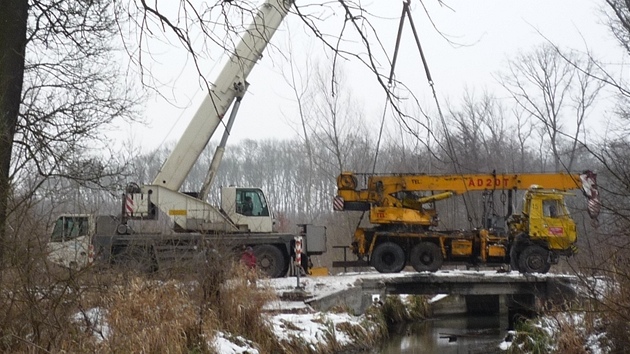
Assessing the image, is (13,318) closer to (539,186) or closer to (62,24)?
(62,24)

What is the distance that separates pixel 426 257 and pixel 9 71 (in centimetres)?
1678

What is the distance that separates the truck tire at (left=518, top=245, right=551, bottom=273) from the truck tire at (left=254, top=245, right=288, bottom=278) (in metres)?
6.39

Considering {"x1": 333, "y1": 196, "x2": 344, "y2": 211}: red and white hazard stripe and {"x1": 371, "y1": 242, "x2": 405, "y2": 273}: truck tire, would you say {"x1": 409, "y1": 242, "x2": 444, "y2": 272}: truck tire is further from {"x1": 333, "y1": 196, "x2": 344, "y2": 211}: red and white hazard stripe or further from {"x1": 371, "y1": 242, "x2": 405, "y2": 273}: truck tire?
{"x1": 333, "y1": 196, "x2": 344, "y2": 211}: red and white hazard stripe

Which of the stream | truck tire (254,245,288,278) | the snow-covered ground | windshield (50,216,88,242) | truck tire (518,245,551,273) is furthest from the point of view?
truck tire (518,245,551,273)

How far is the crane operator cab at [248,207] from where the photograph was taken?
788 inches

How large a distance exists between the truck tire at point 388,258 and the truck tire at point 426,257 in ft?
1.19

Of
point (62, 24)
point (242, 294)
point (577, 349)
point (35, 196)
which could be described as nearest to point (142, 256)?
point (242, 294)

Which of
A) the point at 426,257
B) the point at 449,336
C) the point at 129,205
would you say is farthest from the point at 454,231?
the point at 129,205

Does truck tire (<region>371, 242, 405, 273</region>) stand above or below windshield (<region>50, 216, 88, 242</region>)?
below

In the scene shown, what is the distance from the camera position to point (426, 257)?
21.3 meters

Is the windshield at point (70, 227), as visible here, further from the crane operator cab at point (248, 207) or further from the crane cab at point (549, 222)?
the crane cab at point (549, 222)

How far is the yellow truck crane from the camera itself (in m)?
20.8

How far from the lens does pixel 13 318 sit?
6.98 m

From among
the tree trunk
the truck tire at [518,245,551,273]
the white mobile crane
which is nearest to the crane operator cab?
the white mobile crane
